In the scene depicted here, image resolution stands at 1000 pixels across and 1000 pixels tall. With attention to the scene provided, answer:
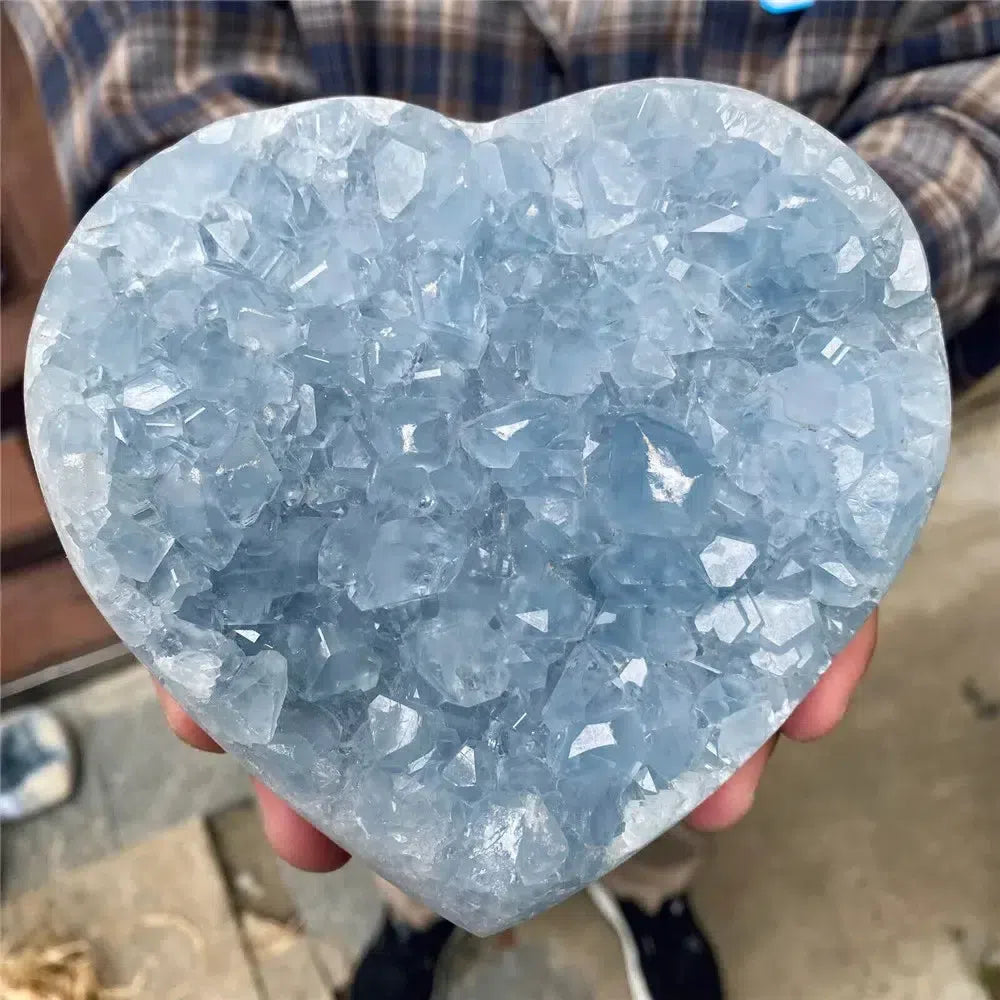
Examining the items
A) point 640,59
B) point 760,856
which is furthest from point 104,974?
point 640,59

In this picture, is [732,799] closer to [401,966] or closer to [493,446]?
[493,446]

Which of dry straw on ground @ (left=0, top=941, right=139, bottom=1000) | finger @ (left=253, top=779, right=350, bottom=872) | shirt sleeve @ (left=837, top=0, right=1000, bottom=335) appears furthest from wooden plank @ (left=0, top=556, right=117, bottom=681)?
shirt sleeve @ (left=837, top=0, right=1000, bottom=335)

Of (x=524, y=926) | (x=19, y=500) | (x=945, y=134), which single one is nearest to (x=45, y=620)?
(x=19, y=500)

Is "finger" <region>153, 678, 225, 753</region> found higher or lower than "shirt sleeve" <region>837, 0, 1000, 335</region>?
lower

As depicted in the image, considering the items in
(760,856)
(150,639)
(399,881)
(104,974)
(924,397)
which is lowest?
(104,974)

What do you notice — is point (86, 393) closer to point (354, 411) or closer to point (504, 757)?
point (354, 411)

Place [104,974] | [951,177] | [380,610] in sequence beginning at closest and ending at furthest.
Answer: [380,610] < [951,177] < [104,974]

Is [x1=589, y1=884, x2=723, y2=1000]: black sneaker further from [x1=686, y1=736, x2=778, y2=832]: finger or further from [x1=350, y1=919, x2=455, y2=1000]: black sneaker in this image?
[x1=686, y1=736, x2=778, y2=832]: finger
